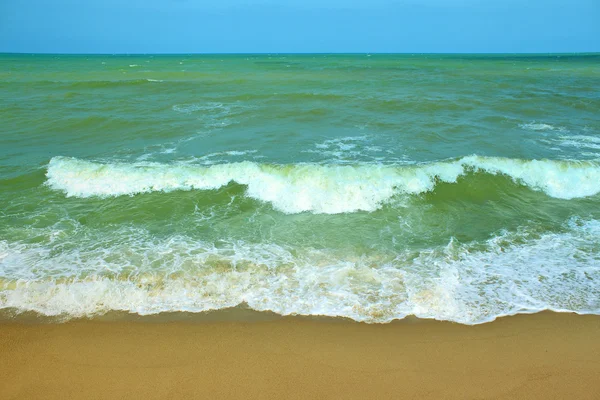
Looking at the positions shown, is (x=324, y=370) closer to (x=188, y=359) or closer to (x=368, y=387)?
(x=368, y=387)

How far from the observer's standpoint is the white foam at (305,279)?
5.20 metres

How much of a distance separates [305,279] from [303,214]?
8.97ft

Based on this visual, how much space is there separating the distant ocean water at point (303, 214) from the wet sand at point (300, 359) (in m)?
0.34

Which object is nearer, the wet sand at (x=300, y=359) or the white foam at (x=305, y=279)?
the wet sand at (x=300, y=359)

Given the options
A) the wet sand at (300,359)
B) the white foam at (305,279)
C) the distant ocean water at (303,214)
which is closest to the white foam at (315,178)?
the distant ocean water at (303,214)

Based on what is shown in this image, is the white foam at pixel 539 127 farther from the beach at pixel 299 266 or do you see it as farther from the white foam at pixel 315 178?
the white foam at pixel 315 178

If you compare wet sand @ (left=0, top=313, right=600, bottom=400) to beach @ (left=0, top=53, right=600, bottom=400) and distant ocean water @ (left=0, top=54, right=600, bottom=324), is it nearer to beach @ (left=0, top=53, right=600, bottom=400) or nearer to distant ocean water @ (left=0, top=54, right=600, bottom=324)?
beach @ (left=0, top=53, right=600, bottom=400)

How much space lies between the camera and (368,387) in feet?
13.1

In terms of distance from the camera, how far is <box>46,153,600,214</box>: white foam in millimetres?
9195

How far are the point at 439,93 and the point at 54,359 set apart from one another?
1007 inches

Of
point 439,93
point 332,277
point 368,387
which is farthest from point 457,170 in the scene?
point 439,93

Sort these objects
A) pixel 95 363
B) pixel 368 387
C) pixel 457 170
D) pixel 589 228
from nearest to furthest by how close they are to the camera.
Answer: pixel 368 387, pixel 95 363, pixel 589 228, pixel 457 170

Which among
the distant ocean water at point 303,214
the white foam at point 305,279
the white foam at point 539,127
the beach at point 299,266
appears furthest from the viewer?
the white foam at point 539,127

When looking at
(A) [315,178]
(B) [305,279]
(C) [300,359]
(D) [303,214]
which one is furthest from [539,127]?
(C) [300,359]
